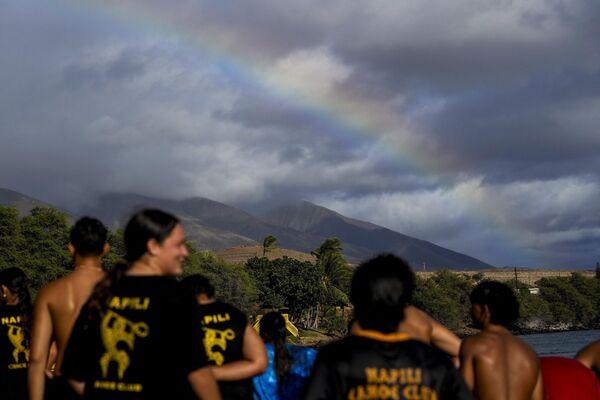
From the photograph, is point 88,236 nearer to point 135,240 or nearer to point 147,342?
point 135,240

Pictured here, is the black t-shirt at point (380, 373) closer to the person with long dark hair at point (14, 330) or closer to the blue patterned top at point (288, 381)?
the blue patterned top at point (288, 381)

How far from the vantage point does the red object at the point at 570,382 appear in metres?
7.74

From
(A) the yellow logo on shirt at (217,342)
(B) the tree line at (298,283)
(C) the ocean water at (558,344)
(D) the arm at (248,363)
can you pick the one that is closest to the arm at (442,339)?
(D) the arm at (248,363)

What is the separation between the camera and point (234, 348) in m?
8.56

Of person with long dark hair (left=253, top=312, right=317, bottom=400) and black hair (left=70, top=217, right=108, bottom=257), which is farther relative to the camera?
person with long dark hair (left=253, top=312, right=317, bottom=400)

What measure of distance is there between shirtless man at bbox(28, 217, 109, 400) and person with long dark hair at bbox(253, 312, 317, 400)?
2.95 meters

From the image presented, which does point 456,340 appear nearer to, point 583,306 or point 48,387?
point 48,387

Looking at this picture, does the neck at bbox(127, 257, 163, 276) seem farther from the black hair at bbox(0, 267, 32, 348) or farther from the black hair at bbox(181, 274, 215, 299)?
the black hair at bbox(0, 267, 32, 348)

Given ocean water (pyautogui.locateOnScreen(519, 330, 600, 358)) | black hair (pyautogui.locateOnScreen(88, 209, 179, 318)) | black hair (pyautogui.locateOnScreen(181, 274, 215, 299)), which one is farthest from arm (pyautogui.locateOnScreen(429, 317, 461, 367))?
ocean water (pyautogui.locateOnScreen(519, 330, 600, 358))

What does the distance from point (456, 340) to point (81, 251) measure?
338 centimetres

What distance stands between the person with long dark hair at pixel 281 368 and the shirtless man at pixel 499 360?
113 inches

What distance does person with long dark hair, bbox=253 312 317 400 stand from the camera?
10086mm

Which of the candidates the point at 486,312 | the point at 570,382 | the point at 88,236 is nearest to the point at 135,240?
the point at 88,236

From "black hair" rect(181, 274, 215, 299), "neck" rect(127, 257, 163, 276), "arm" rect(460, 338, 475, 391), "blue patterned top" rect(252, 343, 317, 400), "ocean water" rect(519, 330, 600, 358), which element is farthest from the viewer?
"ocean water" rect(519, 330, 600, 358)
